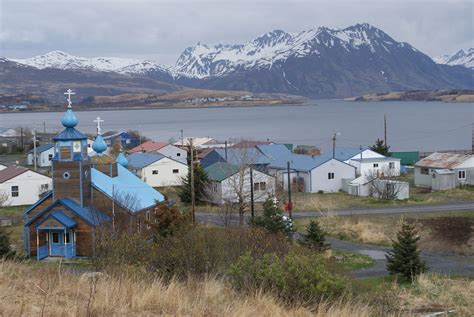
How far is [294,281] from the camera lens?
29.9ft

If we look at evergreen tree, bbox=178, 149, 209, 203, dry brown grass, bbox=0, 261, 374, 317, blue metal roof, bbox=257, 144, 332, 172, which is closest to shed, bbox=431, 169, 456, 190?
blue metal roof, bbox=257, 144, 332, 172

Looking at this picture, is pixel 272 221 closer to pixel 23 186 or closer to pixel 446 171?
pixel 23 186

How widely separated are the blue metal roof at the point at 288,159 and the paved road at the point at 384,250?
10317mm

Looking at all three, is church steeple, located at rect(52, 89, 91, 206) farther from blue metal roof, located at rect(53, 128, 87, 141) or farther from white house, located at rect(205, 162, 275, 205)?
white house, located at rect(205, 162, 275, 205)

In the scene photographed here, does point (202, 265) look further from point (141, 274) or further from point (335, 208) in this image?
point (335, 208)

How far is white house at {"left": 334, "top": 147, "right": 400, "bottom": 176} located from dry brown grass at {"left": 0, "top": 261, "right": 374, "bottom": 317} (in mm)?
40486

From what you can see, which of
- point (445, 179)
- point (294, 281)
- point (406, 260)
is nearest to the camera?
point (294, 281)

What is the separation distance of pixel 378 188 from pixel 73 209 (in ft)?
72.5

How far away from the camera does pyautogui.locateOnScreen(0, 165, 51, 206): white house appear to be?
40.0 m

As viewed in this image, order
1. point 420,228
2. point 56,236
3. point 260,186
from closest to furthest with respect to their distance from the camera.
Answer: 1. point 56,236
2. point 420,228
3. point 260,186

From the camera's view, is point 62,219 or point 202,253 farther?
point 62,219

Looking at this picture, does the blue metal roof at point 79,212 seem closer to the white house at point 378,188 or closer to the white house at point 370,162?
the white house at point 378,188

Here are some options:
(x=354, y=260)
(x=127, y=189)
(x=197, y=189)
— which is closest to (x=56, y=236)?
(x=127, y=189)

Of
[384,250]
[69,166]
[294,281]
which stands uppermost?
[69,166]
